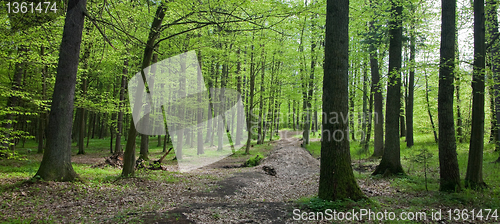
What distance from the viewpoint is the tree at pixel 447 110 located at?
671 centimetres

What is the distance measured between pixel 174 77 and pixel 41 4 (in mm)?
10602

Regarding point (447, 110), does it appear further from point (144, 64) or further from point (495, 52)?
point (144, 64)

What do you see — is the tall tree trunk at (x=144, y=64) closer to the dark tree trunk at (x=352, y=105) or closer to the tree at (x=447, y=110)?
the tree at (x=447, y=110)

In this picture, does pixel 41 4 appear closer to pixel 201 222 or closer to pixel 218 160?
pixel 201 222

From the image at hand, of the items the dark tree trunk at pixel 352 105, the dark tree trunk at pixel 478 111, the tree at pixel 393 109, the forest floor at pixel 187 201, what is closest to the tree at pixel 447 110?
the dark tree trunk at pixel 478 111

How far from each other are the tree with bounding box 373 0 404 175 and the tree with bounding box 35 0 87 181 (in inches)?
416

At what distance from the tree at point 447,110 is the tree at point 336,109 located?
10.4 feet

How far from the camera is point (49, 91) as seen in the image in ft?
55.6

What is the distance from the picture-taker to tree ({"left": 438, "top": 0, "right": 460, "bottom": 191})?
6.71 meters

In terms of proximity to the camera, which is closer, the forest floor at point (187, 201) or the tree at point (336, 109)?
the forest floor at point (187, 201)

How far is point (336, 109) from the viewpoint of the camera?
222 inches

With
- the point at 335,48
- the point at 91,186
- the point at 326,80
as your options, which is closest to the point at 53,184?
the point at 91,186

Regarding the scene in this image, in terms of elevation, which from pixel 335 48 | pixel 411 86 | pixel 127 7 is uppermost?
pixel 127 7

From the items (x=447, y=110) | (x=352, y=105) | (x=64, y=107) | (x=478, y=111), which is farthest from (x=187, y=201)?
(x=352, y=105)
